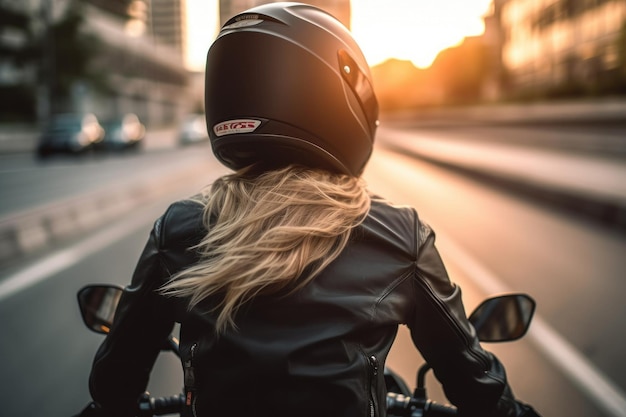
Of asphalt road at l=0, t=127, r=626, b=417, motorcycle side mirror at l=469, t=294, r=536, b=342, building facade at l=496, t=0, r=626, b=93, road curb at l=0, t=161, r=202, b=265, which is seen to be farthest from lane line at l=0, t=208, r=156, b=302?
building facade at l=496, t=0, r=626, b=93

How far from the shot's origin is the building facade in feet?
144

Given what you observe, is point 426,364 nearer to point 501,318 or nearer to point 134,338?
point 501,318

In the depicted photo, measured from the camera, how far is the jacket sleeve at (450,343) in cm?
165

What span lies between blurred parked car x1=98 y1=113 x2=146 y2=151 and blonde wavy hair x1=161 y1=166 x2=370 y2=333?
122 feet

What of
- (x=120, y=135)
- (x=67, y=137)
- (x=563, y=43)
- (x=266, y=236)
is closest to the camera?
(x=266, y=236)

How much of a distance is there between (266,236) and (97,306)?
72cm

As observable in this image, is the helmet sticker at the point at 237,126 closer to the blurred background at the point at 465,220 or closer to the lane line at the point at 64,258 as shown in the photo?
the blurred background at the point at 465,220

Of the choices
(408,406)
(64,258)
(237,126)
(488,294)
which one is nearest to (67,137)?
(64,258)

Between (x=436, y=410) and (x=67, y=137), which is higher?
(x=67, y=137)

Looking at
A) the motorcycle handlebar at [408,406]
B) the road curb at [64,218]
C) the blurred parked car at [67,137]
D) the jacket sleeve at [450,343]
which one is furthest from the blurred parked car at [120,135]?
the jacket sleeve at [450,343]

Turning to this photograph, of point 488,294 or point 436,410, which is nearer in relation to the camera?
point 436,410

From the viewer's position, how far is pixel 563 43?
2279 inches

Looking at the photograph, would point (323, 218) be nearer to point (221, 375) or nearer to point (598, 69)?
point (221, 375)

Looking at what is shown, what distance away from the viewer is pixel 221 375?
1510 millimetres
